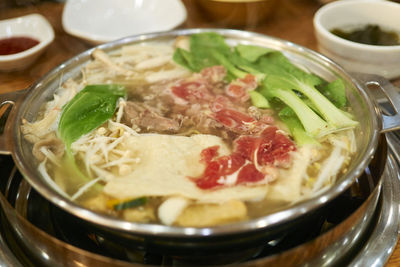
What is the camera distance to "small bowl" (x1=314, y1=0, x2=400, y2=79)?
8.14 ft

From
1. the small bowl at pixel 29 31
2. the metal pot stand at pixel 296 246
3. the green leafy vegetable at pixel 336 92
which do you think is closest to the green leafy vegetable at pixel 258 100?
the green leafy vegetable at pixel 336 92

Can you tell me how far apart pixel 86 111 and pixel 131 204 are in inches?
25.8

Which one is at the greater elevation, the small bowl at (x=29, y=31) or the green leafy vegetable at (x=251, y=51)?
the green leafy vegetable at (x=251, y=51)

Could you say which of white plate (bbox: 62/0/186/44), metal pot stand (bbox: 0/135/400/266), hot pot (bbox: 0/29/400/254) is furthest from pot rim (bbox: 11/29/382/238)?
white plate (bbox: 62/0/186/44)

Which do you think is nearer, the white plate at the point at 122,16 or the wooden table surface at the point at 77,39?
the wooden table surface at the point at 77,39

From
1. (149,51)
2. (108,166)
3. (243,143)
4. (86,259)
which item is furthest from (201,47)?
(86,259)

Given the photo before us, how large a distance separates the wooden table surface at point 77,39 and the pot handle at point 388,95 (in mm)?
783

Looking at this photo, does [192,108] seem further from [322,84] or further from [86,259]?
[86,259]

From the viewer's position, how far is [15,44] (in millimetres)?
2900

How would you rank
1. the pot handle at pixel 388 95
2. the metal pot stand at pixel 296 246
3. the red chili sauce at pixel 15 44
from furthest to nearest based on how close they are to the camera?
the red chili sauce at pixel 15 44
the pot handle at pixel 388 95
the metal pot stand at pixel 296 246

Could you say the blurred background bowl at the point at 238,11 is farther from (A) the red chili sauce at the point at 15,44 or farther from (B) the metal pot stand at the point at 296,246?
(B) the metal pot stand at the point at 296,246

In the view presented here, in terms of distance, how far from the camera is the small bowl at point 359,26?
2482mm

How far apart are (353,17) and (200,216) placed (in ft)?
7.37

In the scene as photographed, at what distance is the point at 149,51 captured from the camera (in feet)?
7.92
